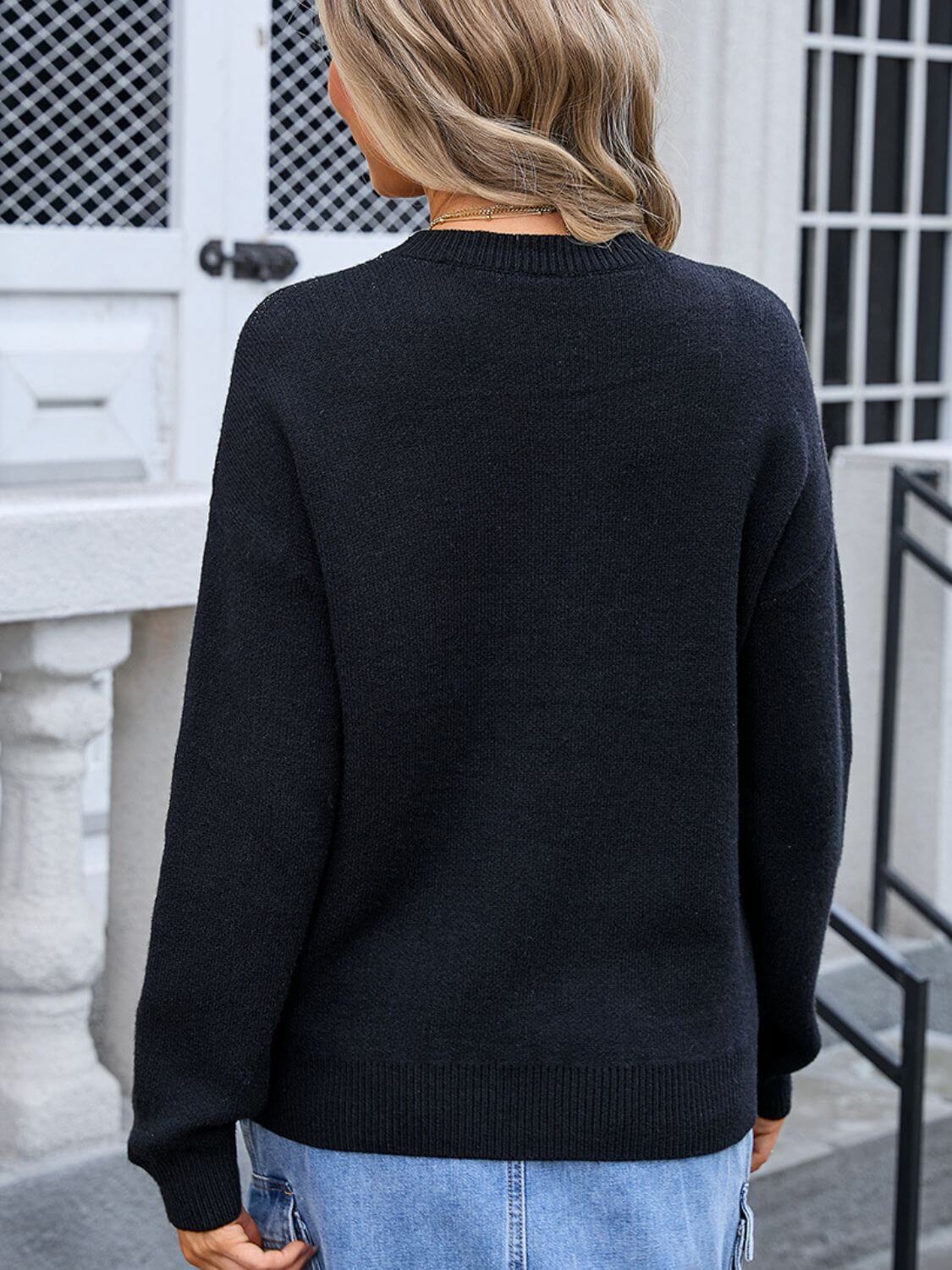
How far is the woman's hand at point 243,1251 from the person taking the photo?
1.44 meters

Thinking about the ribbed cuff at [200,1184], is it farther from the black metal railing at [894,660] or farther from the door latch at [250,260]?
the door latch at [250,260]

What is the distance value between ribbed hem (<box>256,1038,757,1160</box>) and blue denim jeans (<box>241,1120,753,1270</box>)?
15 millimetres

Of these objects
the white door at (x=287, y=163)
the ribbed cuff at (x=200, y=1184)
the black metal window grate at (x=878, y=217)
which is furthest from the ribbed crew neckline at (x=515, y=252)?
the black metal window grate at (x=878, y=217)

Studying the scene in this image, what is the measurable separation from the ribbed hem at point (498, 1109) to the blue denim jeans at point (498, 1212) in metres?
0.01

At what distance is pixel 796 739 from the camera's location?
4.86ft

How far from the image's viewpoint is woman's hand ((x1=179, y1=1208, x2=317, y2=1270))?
4.72ft

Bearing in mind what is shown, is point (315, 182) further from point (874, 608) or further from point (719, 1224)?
point (719, 1224)

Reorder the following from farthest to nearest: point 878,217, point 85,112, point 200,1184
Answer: point 878,217
point 85,112
point 200,1184

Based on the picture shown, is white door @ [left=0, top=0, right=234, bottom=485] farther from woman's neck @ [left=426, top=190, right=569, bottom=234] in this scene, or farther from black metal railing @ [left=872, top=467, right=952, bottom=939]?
woman's neck @ [left=426, top=190, right=569, bottom=234]

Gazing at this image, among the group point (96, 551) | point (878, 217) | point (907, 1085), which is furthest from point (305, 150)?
point (907, 1085)

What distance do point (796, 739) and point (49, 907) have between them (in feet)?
3.89

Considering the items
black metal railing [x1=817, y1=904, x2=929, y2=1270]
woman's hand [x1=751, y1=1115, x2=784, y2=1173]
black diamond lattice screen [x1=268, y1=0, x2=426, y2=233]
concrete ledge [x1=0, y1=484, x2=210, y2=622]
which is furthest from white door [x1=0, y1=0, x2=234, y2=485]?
woman's hand [x1=751, y1=1115, x2=784, y2=1173]

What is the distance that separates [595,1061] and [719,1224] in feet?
0.64

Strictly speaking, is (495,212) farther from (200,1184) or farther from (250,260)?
(250,260)
